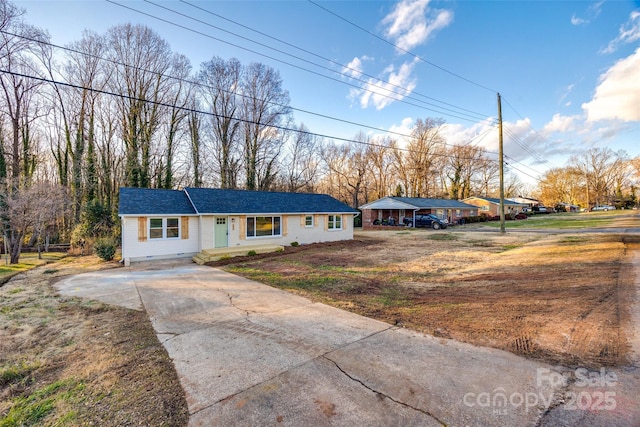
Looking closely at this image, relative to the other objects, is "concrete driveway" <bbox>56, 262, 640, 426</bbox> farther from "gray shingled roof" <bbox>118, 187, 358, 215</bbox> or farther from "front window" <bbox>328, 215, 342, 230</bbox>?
"front window" <bbox>328, 215, 342, 230</bbox>

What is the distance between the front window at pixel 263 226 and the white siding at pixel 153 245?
2.91 meters

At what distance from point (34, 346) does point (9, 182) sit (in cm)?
1633

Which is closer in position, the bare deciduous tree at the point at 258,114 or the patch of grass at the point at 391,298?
the patch of grass at the point at 391,298

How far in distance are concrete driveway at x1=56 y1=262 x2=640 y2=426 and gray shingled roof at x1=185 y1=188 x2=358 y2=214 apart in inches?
403

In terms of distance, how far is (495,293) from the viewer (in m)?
6.93

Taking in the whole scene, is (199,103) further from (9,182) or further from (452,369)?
(452,369)

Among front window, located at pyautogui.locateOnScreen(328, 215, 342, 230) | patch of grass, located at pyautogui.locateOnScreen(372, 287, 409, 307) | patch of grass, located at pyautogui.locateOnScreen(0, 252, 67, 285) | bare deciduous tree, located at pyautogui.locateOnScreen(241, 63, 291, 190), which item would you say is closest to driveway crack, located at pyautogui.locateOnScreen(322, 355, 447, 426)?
patch of grass, located at pyautogui.locateOnScreen(372, 287, 409, 307)

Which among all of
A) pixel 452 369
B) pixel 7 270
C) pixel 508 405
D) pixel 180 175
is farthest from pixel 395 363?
pixel 180 175

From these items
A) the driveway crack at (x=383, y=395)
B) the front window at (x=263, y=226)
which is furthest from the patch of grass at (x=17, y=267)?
the driveway crack at (x=383, y=395)

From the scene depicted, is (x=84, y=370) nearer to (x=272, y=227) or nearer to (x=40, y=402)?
(x=40, y=402)

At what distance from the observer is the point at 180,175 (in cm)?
2756

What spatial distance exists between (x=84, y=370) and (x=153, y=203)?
12048 mm

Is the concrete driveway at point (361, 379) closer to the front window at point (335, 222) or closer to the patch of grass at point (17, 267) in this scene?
the patch of grass at point (17, 267)

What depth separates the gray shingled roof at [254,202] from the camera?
15.4m
